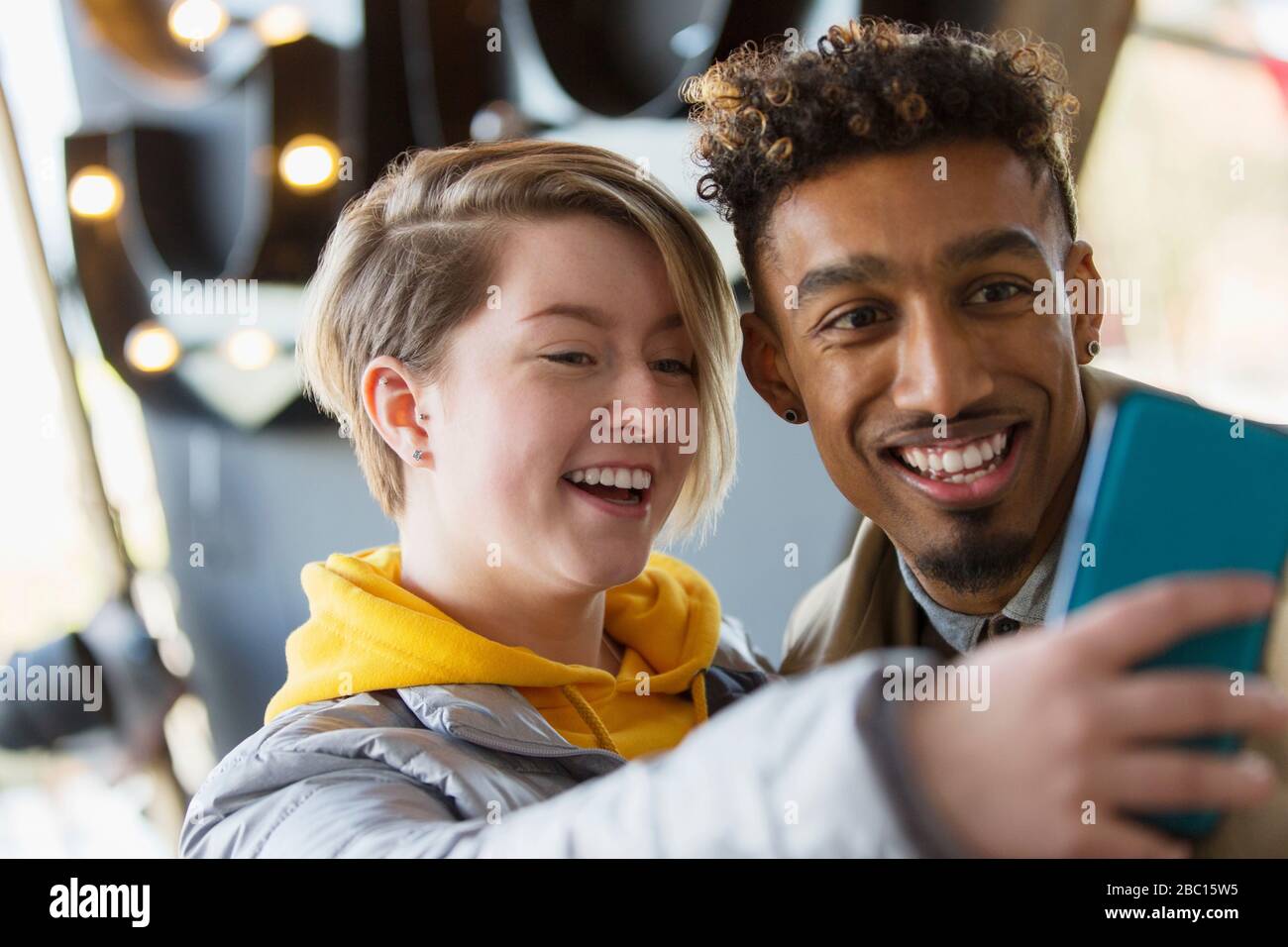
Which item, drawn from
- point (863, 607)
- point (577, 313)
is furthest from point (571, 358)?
point (863, 607)

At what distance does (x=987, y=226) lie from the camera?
0.90 meters

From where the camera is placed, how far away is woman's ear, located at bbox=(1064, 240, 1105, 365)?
0.98 meters

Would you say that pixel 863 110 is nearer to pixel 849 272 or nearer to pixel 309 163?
pixel 849 272

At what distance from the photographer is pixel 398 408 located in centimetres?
96

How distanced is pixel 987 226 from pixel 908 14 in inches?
12.6

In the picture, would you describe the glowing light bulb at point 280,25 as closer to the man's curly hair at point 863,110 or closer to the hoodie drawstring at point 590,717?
the man's curly hair at point 863,110

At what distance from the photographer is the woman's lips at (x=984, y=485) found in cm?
93

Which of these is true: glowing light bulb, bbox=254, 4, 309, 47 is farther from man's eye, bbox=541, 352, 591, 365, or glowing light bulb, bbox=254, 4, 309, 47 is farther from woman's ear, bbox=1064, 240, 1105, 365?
woman's ear, bbox=1064, 240, 1105, 365

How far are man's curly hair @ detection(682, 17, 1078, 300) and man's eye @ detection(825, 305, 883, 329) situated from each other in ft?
0.36

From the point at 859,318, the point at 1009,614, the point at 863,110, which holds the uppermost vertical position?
the point at 863,110

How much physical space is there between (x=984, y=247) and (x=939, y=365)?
0.10 metres

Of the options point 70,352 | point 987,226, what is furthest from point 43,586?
point 987,226

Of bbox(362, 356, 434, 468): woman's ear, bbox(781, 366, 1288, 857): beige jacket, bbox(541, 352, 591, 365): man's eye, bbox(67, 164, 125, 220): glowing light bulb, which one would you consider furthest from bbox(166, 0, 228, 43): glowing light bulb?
bbox(781, 366, 1288, 857): beige jacket

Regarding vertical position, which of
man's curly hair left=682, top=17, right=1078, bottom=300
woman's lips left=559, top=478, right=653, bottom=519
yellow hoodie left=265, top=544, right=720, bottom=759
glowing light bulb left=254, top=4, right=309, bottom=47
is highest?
glowing light bulb left=254, top=4, right=309, bottom=47
